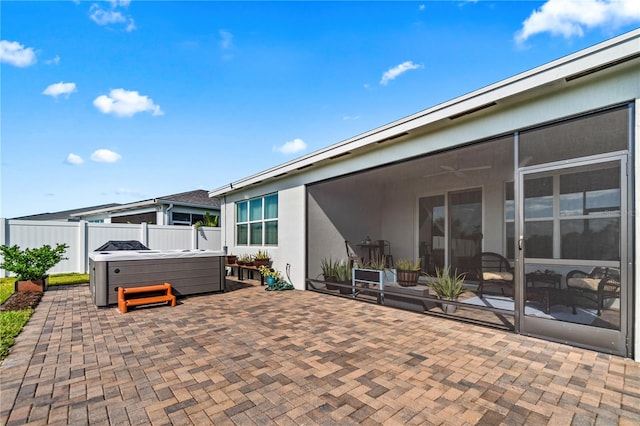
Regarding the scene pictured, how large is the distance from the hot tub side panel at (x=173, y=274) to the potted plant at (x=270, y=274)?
110cm

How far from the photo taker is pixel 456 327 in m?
4.06

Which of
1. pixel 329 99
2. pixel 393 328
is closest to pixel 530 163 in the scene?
pixel 393 328

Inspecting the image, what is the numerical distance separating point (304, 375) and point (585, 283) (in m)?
3.07

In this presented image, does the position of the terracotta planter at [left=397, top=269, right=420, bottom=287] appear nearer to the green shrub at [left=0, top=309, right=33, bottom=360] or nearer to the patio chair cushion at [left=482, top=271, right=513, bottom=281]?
the patio chair cushion at [left=482, top=271, right=513, bottom=281]

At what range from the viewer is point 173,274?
19.7 feet

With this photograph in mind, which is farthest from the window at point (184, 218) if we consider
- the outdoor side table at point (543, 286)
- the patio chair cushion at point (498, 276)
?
the outdoor side table at point (543, 286)

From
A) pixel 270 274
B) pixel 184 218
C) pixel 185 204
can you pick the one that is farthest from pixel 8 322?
pixel 184 218

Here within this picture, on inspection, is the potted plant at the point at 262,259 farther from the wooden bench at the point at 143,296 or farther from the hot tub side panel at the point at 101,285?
the hot tub side panel at the point at 101,285

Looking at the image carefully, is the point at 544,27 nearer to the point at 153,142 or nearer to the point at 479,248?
the point at 479,248

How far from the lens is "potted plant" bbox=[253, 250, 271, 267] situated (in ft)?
26.3

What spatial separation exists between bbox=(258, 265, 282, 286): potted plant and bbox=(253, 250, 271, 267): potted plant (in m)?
0.16

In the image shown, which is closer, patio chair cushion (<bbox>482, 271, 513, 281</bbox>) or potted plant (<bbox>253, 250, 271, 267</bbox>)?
patio chair cushion (<bbox>482, 271, 513, 281</bbox>)

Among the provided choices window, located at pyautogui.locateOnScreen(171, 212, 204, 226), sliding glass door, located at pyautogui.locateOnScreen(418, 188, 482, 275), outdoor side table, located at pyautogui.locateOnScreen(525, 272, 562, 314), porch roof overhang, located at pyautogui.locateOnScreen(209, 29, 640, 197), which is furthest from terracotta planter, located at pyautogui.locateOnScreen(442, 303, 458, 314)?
window, located at pyautogui.locateOnScreen(171, 212, 204, 226)

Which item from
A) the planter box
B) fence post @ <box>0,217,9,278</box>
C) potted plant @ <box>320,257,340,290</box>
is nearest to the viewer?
the planter box
